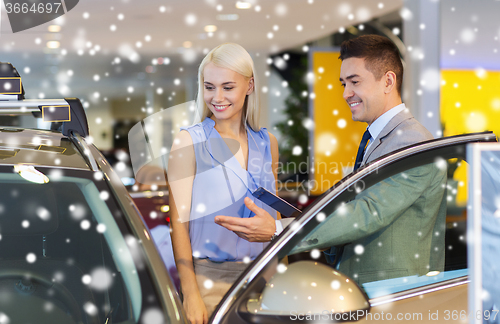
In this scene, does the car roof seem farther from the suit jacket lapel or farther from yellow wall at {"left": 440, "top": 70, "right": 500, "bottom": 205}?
yellow wall at {"left": 440, "top": 70, "right": 500, "bottom": 205}

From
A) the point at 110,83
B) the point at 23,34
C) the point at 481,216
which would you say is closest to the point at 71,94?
the point at 110,83

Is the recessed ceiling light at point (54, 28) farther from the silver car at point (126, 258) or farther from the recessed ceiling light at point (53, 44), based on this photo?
the silver car at point (126, 258)

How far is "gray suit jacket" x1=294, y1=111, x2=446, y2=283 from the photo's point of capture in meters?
1.12

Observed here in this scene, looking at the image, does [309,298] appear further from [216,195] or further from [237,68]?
[237,68]

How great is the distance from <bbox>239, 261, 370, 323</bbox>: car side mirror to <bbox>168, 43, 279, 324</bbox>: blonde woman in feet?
1.76

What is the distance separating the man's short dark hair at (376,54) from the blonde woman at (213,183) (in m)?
0.39

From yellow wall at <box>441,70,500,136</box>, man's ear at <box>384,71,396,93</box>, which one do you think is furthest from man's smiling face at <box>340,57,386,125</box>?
yellow wall at <box>441,70,500,136</box>

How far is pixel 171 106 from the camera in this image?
6.11 meters

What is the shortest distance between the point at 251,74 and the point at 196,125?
278mm

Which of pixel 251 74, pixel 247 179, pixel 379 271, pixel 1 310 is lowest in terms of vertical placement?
pixel 1 310

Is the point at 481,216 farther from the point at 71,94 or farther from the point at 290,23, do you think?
the point at 71,94

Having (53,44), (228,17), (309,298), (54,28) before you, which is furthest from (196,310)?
(53,44)

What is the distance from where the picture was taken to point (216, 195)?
1.56 meters

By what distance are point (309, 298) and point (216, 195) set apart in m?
0.68
